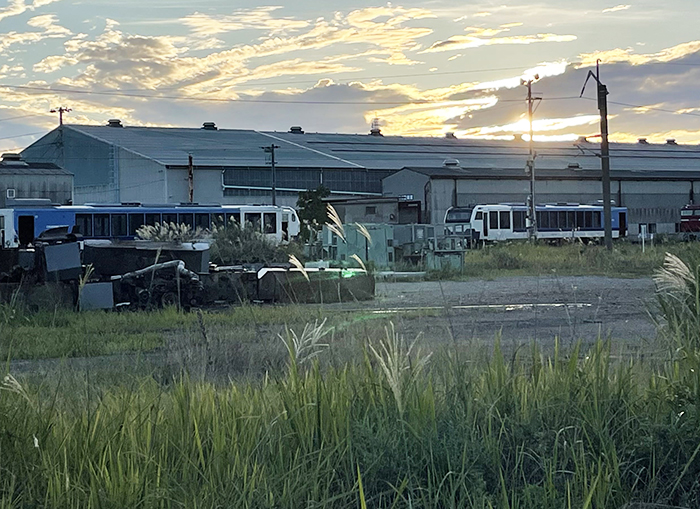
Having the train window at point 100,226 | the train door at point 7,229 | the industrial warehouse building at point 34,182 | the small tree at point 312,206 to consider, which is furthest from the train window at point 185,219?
the industrial warehouse building at point 34,182

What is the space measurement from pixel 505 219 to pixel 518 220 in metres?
1.04

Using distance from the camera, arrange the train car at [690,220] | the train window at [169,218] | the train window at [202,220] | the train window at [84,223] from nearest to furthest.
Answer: the train window at [84,223] → the train window at [169,218] → the train window at [202,220] → the train car at [690,220]

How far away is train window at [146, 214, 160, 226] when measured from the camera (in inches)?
1708

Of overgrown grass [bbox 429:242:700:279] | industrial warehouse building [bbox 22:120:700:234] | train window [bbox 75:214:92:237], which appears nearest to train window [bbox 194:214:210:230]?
train window [bbox 75:214:92:237]

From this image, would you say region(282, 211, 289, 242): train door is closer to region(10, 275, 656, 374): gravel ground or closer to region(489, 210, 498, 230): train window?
region(489, 210, 498, 230): train window

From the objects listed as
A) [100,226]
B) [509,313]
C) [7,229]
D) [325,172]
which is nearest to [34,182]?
[325,172]

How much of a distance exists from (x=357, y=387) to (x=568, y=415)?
4.03ft

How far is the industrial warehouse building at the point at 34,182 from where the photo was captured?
65.6 m

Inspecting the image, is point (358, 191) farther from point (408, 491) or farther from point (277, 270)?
point (408, 491)

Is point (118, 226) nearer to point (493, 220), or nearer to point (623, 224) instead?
point (493, 220)

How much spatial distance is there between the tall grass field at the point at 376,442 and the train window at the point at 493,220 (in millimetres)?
50082

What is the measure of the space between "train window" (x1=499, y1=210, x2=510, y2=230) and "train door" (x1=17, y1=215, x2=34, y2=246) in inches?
1075

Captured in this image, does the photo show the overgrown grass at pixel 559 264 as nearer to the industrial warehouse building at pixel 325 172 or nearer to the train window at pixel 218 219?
the train window at pixel 218 219

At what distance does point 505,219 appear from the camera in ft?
183
